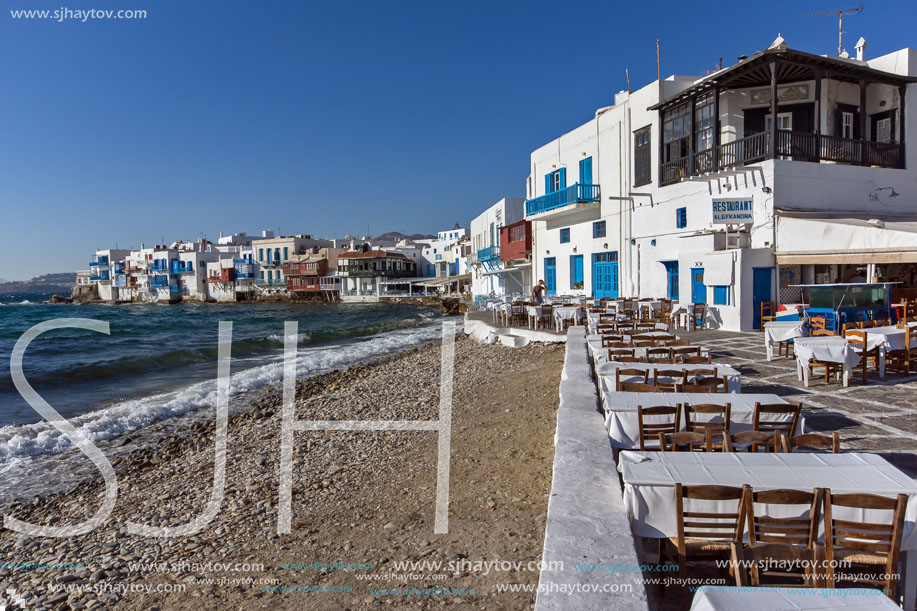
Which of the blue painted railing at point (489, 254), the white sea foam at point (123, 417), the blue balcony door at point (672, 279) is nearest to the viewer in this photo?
the white sea foam at point (123, 417)

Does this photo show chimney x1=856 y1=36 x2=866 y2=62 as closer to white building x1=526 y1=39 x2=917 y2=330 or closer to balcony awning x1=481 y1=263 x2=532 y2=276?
white building x1=526 y1=39 x2=917 y2=330

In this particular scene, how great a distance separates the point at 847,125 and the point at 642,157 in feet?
18.7

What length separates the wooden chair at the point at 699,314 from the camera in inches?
566

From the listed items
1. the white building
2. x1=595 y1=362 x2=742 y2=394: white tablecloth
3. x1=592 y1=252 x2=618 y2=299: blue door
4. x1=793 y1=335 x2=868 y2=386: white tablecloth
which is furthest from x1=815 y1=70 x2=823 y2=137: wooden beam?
x1=595 y1=362 x2=742 y2=394: white tablecloth

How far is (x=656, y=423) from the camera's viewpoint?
15.4 feet

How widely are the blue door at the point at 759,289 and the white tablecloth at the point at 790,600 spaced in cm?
1294

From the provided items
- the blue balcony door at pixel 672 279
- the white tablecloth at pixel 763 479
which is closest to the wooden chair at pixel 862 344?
the white tablecloth at pixel 763 479

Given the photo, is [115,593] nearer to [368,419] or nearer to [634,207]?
[368,419]

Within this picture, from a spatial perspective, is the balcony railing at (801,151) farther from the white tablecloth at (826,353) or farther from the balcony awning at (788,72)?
the white tablecloth at (826,353)

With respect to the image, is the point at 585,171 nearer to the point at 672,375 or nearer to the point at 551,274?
the point at 551,274

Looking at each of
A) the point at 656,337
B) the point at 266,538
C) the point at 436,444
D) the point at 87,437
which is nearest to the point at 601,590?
the point at 266,538

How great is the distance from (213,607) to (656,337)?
7.11m

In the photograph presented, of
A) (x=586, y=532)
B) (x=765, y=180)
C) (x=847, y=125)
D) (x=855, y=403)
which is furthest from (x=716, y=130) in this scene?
(x=586, y=532)

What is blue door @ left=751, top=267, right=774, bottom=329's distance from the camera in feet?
44.4
